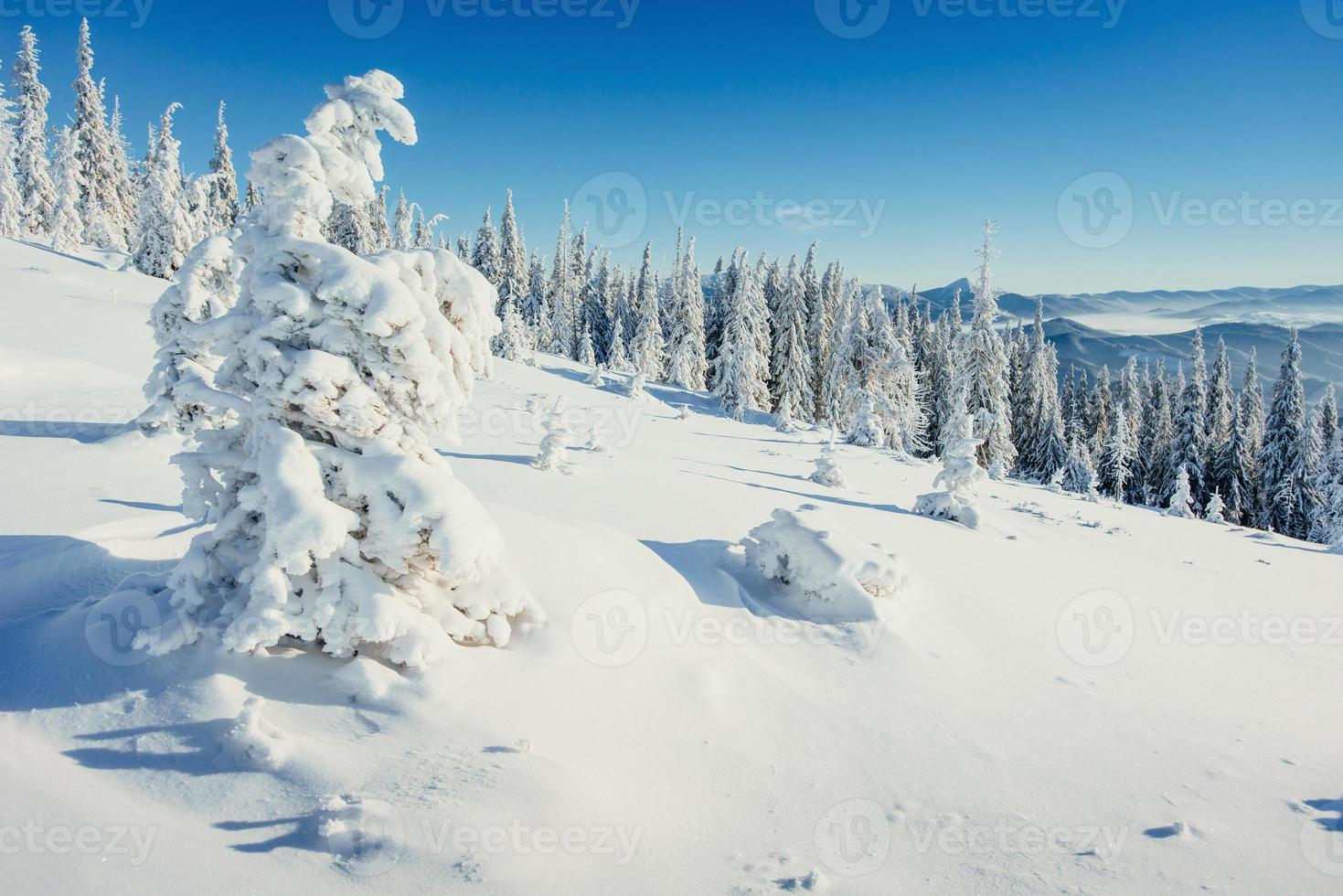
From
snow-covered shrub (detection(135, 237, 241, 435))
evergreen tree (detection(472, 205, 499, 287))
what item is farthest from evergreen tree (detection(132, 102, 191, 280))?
snow-covered shrub (detection(135, 237, 241, 435))

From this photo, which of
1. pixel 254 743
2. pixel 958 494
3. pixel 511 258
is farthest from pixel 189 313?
pixel 511 258

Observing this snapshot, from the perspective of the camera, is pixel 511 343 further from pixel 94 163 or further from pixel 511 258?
pixel 94 163

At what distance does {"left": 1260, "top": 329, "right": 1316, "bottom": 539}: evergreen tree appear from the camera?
43312 millimetres

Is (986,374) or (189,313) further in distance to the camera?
(986,374)

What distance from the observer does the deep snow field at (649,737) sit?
12.5 feet

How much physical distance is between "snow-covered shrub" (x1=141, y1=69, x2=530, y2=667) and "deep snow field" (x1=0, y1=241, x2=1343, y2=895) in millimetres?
419

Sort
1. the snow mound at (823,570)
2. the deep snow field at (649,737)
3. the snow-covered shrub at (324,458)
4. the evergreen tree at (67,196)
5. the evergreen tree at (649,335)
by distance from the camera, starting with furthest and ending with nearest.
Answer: the evergreen tree at (649,335) < the evergreen tree at (67,196) < the snow mound at (823,570) < the snow-covered shrub at (324,458) < the deep snow field at (649,737)

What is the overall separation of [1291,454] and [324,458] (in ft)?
197

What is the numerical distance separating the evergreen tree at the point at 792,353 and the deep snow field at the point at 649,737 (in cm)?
3744

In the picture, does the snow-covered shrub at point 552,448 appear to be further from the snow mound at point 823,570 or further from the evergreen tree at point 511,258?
the evergreen tree at point 511,258

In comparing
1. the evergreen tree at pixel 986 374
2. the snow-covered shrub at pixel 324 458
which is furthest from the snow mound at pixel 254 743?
the evergreen tree at pixel 986 374

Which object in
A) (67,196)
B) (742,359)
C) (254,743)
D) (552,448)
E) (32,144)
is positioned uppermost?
(32,144)

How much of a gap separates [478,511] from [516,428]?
43.1 feet

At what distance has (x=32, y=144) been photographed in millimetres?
43969
